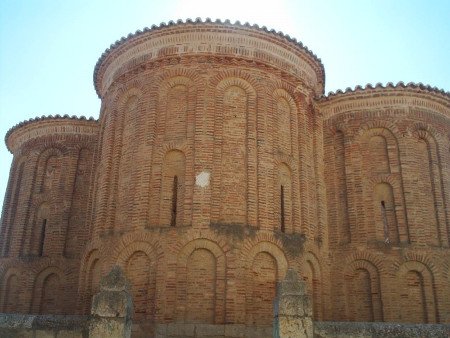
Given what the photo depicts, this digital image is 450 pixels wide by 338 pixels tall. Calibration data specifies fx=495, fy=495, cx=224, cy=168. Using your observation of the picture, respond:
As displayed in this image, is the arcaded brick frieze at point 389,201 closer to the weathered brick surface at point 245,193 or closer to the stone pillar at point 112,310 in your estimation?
the weathered brick surface at point 245,193

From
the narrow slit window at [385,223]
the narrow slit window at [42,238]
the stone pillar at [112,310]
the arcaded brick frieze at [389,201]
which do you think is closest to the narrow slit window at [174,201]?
the stone pillar at [112,310]

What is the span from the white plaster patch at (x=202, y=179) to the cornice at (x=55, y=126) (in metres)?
7.45

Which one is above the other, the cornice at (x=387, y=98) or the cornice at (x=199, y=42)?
the cornice at (x=199, y=42)

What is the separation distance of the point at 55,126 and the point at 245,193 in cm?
950

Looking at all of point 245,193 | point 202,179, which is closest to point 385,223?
point 245,193

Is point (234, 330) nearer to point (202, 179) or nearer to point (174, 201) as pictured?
point (174, 201)

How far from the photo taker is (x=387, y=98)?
15.9 m

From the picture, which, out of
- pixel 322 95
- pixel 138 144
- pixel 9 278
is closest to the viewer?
pixel 138 144

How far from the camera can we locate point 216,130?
13.1 m

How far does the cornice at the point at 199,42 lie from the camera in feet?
45.7

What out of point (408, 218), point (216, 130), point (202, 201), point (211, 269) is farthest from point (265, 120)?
point (408, 218)

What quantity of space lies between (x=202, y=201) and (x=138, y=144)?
8.48 ft

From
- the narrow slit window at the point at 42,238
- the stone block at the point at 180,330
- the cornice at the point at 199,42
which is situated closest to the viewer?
the stone block at the point at 180,330

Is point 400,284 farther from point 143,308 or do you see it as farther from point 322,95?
point 143,308
